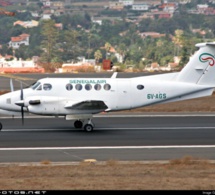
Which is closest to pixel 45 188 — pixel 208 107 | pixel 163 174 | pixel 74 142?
pixel 163 174

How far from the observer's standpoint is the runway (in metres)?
31.1

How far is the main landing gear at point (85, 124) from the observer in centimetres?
3791

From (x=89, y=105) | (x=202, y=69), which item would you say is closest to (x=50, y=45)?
(x=202, y=69)

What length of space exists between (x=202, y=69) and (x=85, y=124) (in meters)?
5.64

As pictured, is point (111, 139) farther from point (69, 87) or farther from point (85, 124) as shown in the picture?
point (69, 87)

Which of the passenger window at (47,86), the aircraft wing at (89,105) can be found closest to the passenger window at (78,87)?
the aircraft wing at (89,105)

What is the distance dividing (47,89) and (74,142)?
406 cm

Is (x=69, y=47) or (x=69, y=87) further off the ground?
(x=69, y=87)

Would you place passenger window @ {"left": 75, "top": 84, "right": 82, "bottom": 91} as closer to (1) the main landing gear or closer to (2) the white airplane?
(2) the white airplane

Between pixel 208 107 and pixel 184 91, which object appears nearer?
pixel 184 91

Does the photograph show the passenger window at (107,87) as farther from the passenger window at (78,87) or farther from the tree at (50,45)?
the tree at (50,45)

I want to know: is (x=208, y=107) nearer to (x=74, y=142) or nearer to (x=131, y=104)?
(x=131, y=104)

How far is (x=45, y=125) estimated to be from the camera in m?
40.4

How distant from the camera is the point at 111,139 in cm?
3538
